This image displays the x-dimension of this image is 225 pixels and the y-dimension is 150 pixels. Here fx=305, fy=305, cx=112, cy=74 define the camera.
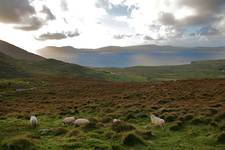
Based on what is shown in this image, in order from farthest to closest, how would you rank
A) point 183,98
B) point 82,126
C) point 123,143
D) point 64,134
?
point 183,98 → point 82,126 → point 64,134 → point 123,143

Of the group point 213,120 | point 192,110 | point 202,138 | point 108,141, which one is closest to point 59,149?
point 108,141

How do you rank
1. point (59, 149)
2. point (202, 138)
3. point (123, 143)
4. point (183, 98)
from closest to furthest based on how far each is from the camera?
point (59, 149)
point (123, 143)
point (202, 138)
point (183, 98)

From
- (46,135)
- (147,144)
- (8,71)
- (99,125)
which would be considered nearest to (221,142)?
(147,144)

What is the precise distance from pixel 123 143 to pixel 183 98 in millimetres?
23236

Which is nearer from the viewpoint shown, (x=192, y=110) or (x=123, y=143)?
(x=123, y=143)

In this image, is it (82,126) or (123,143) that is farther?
(82,126)

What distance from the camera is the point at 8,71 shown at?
196000mm

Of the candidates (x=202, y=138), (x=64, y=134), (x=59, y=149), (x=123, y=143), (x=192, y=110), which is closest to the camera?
(x=59, y=149)

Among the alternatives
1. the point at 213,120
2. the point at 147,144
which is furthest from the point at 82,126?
the point at 213,120

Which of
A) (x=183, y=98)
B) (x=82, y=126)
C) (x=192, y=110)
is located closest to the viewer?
(x=82, y=126)

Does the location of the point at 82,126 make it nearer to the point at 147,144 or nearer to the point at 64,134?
the point at 64,134

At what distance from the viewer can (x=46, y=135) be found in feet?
63.0

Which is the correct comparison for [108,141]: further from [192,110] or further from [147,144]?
[192,110]

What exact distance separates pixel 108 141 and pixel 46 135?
447 cm
